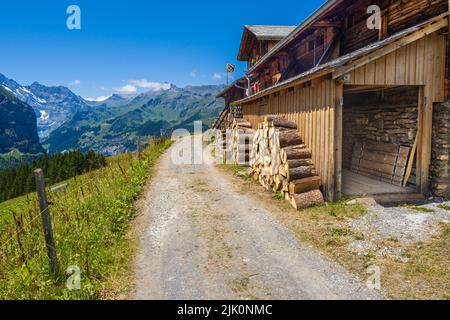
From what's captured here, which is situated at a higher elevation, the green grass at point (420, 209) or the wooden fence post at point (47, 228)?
the wooden fence post at point (47, 228)

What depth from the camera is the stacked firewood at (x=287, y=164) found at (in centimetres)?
921

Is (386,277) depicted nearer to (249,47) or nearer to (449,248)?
(449,248)

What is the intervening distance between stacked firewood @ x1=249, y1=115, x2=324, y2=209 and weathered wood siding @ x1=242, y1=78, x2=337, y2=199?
28 centimetres

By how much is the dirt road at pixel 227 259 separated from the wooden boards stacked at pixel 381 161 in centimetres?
538

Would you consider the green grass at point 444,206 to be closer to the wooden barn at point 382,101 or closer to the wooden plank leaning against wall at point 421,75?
the wooden barn at point 382,101

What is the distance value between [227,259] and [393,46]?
24.8 ft

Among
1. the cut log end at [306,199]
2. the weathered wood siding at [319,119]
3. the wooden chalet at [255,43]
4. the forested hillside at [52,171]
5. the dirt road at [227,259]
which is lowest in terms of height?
the forested hillside at [52,171]

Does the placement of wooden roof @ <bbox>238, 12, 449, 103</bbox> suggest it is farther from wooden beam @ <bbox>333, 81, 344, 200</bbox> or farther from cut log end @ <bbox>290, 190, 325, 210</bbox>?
cut log end @ <bbox>290, 190, 325, 210</bbox>

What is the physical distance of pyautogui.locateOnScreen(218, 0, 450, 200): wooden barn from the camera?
8820 mm

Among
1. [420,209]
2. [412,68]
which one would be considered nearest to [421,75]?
[412,68]

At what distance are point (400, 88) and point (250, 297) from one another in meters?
9.96

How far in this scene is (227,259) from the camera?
5.88m

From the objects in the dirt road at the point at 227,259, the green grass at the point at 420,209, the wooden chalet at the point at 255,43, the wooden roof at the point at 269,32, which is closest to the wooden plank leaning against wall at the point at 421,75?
the green grass at the point at 420,209

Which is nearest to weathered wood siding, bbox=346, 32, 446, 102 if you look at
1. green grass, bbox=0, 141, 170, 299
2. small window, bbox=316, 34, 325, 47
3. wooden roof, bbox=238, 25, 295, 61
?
small window, bbox=316, 34, 325, 47
